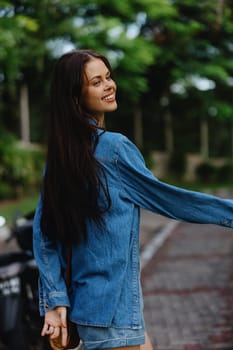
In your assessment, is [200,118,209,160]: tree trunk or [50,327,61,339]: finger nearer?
[50,327,61,339]: finger

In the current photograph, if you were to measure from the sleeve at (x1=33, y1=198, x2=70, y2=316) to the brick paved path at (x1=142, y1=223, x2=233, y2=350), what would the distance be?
3.07 metres

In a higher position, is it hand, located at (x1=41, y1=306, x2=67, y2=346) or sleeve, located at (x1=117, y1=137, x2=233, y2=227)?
sleeve, located at (x1=117, y1=137, x2=233, y2=227)

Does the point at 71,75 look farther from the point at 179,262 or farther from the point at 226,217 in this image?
the point at 179,262

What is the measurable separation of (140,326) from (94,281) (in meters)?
0.20

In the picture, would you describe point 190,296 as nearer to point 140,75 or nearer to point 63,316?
point 63,316

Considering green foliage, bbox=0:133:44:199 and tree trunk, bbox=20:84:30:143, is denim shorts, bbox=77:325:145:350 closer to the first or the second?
green foliage, bbox=0:133:44:199

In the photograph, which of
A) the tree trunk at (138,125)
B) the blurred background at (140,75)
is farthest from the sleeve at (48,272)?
the tree trunk at (138,125)

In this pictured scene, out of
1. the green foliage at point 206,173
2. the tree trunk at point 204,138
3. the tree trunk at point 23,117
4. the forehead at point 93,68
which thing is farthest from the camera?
the tree trunk at point 204,138

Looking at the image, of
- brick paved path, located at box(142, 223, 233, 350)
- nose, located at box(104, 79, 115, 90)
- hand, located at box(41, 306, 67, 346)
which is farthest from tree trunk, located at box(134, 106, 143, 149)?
hand, located at box(41, 306, 67, 346)

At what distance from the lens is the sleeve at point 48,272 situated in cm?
222

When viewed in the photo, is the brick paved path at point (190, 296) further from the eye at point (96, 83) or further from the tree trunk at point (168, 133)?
the tree trunk at point (168, 133)

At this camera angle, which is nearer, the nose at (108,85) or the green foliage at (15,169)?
the nose at (108,85)

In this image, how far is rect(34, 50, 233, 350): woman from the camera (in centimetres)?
216

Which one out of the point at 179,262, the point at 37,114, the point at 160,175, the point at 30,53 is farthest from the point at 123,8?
the point at 160,175
